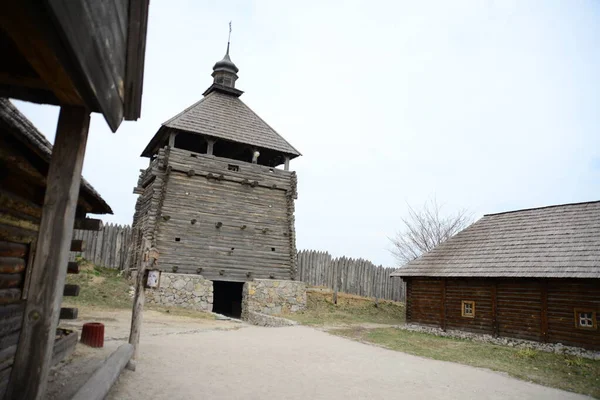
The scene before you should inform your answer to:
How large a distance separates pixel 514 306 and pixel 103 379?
44.4ft

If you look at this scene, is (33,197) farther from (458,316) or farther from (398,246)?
(398,246)

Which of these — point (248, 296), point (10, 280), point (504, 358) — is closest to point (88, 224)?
point (10, 280)

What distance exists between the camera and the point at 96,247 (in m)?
20.9

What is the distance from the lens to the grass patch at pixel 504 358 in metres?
9.27

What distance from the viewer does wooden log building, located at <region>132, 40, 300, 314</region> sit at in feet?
60.4

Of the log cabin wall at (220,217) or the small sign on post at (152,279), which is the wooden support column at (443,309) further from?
the small sign on post at (152,279)

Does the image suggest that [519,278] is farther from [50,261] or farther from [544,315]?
[50,261]

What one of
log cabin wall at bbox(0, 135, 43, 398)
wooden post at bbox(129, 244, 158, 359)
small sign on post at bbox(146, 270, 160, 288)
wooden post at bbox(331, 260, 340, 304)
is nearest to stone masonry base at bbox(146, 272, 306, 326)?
wooden post at bbox(331, 260, 340, 304)

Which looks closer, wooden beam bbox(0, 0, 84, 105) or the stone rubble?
wooden beam bbox(0, 0, 84, 105)

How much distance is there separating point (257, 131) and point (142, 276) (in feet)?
48.1

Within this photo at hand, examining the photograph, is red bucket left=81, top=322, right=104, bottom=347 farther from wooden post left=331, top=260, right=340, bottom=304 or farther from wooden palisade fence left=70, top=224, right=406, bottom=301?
wooden post left=331, top=260, right=340, bottom=304

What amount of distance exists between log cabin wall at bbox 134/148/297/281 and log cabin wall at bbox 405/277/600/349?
6865mm

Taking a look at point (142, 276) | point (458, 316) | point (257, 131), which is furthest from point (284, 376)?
point (257, 131)

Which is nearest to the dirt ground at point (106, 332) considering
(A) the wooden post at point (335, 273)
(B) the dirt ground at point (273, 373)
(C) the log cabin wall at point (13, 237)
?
(B) the dirt ground at point (273, 373)
